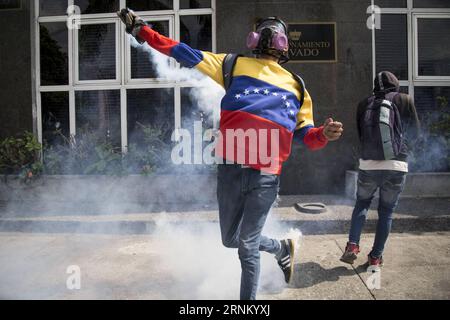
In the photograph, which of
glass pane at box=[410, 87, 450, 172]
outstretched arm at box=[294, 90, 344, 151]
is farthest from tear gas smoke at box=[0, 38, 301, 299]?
glass pane at box=[410, 87, 450, 172]

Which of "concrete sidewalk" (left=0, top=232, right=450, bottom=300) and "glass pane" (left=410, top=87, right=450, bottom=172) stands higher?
"glass pane" (left=410, top=87, right=450, bottom=172)

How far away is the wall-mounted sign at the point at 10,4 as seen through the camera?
724 centimetres

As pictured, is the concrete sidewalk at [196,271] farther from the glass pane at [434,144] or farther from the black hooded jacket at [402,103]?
the glass pane at [434,144]

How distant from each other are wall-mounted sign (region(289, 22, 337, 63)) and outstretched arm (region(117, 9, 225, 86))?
12.7 feet

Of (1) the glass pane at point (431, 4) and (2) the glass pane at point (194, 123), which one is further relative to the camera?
(1) the glass pane at point (431, 4)

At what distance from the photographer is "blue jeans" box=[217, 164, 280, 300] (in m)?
2.98

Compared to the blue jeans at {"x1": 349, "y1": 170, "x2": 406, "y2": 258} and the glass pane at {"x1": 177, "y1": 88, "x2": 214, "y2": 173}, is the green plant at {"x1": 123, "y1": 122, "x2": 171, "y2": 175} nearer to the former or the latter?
the glass pane at {"x1": 177, "y1": 88, "x2": 214, "y2": 173}

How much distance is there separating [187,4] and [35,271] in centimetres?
522

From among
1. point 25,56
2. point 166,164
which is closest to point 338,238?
point 166,164

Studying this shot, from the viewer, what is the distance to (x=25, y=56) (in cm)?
727

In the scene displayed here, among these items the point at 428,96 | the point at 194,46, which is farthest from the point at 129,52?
the point at 428,96

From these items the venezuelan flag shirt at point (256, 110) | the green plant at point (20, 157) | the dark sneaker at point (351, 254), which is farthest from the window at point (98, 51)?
the dark sneaker at point (351, 254)

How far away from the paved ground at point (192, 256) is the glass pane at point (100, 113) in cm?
180

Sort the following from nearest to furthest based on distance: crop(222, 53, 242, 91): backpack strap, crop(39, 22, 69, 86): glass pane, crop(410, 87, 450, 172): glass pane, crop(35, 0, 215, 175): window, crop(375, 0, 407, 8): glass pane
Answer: crop(222, 53, 242, 91): backpack strap, crop(410, 87, 450, 172): glass pane, crop(375, 0, 407, 8): glass pane, crop(35, 0, 215, 175): window, crop(39, 22, 69, 86): glass pane
